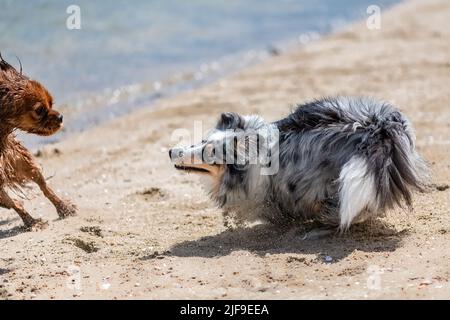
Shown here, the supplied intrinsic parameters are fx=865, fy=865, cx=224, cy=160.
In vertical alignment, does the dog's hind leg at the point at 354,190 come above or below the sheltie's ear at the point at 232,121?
below

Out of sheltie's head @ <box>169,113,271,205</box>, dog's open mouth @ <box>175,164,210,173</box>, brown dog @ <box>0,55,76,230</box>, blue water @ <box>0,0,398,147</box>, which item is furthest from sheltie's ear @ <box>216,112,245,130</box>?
blue water @ <box>0,0,398,147</box>

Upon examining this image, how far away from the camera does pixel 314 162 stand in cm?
554

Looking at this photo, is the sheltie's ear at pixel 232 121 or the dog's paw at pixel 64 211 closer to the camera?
the sheltie's ear at pixel 232 121

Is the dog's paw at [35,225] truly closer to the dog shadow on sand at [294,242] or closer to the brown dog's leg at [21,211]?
the brown dog's leg at [21,211]

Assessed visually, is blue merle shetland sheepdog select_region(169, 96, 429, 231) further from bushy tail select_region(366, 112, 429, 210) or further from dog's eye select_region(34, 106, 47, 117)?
dog's eye select_region(34, 106, 47, 117)

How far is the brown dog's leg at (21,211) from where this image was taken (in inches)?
243

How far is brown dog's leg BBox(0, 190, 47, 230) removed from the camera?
243 inches

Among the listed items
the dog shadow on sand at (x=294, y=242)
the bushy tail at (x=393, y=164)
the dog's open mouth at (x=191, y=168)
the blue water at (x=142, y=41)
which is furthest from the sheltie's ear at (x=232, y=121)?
the blue water at (x=142, y=41)

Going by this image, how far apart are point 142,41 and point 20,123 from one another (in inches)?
325

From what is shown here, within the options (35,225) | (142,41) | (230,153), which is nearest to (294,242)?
(230,153)

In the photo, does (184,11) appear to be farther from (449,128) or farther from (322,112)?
(322,112)

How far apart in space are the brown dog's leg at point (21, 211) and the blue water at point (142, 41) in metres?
4.01
